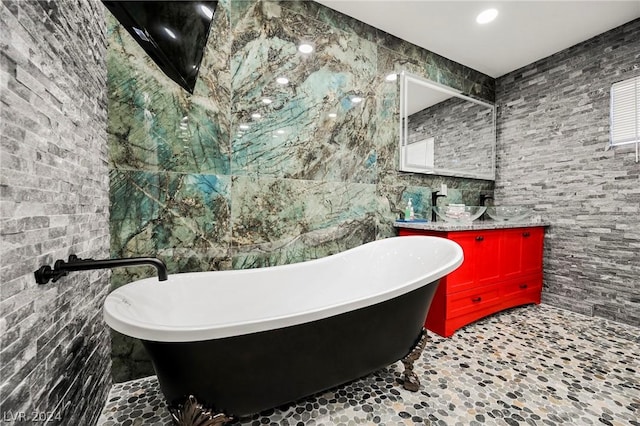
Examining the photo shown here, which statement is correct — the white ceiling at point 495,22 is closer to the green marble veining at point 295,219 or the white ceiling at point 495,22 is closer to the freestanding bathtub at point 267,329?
the green marble veining at point 295,219

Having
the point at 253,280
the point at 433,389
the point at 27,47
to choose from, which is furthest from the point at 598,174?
the point at 27,47

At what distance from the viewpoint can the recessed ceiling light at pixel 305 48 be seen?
1923 millimetres

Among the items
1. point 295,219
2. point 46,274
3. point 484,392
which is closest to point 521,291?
point 484,392

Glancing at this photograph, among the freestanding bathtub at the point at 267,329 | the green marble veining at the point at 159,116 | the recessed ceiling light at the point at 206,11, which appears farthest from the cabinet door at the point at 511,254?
the recessed ceiling light at the point at 206,11

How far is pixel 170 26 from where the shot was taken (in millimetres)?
944

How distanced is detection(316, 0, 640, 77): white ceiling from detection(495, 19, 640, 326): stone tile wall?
23 cm

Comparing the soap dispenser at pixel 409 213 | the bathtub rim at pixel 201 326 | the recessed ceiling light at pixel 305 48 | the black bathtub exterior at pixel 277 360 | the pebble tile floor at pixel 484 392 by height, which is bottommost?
the pebble tile floor at pixel 484 392

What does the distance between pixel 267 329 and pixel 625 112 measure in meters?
3.25

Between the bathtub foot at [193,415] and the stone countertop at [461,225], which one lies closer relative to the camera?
the bathtub foot at [193,415]

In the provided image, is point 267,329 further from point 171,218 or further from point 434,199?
point 434,199

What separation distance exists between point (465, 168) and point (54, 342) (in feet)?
10.7

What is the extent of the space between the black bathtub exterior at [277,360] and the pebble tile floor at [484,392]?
25cm

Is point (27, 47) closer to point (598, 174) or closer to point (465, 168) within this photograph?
point (465, 168)

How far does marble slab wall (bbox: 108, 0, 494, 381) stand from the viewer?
4.75 feet
